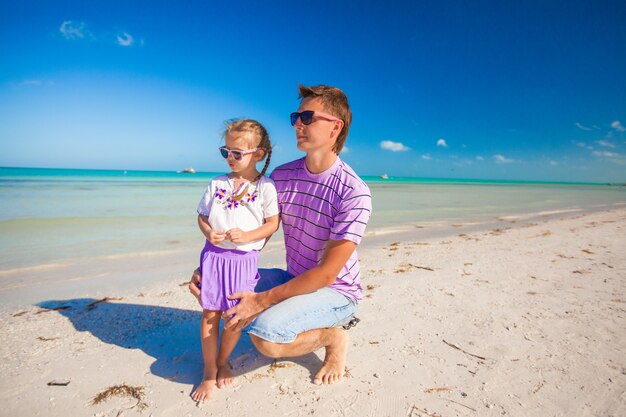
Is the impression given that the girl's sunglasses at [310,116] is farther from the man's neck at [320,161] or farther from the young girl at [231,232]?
the young girl at [231,232]

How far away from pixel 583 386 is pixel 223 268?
8.56 feet

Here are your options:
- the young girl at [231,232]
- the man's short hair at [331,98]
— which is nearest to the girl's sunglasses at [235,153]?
the young girl at [231,232]

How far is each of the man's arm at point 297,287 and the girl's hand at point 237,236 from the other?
380mm

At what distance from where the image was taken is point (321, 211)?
2465mm

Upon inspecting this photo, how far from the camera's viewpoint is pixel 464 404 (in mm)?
2053

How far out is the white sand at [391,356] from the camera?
2078 millimetres

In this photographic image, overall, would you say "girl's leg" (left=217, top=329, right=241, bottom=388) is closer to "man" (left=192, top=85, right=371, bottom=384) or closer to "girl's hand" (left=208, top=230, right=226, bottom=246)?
"man" (left=192, top=85, right=371, bottom=384)

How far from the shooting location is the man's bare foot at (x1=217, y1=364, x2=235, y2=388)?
89.7 inches

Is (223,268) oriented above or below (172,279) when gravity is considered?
above

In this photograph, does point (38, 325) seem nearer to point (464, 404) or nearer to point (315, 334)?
point (315, 334)

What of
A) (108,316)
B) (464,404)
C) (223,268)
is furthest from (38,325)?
(464,404)

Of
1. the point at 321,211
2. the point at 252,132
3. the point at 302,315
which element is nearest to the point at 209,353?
the point at 302,315

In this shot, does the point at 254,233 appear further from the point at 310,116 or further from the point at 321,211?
the point at 310,116

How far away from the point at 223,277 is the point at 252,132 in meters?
1.12
